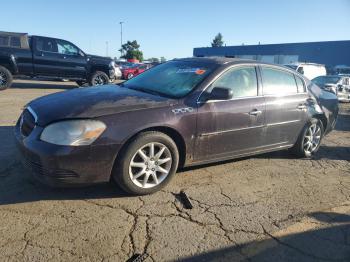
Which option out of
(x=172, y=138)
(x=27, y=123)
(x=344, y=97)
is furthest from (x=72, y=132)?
(x=344, y=97)

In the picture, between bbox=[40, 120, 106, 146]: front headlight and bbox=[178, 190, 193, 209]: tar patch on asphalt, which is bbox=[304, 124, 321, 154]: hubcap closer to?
bbox=[178, 190, 193, 209]: tar patch on asphalt

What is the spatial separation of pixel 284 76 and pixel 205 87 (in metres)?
1.66

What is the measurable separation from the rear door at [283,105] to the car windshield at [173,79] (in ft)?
3.19

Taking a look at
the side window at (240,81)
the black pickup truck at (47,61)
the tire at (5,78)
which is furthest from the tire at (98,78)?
the side window at (240,81)

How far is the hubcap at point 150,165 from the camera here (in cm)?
378

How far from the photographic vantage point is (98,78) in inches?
568

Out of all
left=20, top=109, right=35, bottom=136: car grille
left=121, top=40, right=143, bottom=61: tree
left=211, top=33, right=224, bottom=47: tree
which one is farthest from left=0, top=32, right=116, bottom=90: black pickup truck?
left=211, top=33, right=224, bottom=47: tree

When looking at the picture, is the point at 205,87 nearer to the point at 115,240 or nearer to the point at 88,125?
the point at 88,125

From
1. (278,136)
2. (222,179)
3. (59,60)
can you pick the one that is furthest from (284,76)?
(59,60)

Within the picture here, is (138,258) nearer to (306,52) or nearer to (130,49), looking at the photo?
(306,52)

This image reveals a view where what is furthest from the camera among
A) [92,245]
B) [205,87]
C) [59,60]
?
[59,60]

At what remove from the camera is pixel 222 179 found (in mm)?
4543

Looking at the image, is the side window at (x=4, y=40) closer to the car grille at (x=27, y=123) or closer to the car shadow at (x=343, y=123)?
the car grille at (x=27, y=123)

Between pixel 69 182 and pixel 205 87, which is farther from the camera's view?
pixel 205 87
